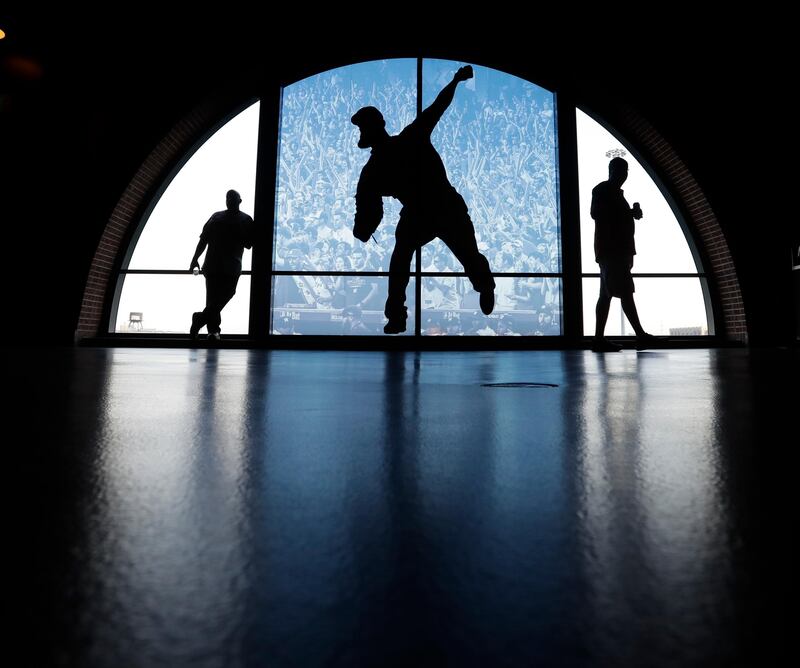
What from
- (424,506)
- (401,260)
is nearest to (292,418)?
(424,506)

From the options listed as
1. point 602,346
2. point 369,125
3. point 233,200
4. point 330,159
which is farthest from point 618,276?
point 330,159

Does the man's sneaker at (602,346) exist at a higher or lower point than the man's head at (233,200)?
lower

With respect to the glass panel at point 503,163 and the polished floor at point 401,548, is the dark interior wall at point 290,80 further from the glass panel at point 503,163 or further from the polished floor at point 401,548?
the polished floor at point 401,548

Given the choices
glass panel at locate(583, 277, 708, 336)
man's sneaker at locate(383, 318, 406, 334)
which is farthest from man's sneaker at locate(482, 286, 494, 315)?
glass panel at locate(583, 277, 708, 336)

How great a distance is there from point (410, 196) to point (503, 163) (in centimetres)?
386

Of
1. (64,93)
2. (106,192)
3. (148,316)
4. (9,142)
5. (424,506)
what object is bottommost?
(424,506)

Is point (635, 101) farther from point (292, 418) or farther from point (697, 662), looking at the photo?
point (697, 662)

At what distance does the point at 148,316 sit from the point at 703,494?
7.30 metres

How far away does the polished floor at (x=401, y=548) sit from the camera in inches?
6.5

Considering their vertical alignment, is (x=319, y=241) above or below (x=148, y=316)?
above

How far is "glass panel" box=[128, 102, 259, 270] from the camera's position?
22.8ft

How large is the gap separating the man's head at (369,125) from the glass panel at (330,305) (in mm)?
Result: 3302

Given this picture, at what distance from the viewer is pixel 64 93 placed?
261 inches

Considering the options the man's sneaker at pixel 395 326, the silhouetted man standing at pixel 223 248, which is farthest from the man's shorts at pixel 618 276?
the silhouetted man standing at pixel 223 248
